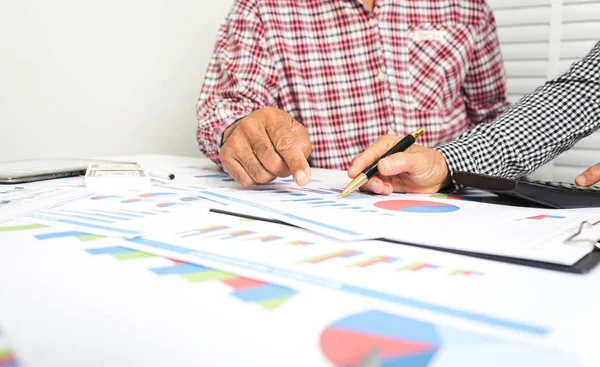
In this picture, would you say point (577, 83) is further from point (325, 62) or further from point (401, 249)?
point (401, 249)

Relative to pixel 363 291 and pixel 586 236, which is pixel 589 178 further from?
pixel 363 291

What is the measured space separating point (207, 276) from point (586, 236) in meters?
0.31

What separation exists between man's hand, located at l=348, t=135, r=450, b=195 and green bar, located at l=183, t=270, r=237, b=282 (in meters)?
0.37

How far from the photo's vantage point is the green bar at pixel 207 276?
34cm

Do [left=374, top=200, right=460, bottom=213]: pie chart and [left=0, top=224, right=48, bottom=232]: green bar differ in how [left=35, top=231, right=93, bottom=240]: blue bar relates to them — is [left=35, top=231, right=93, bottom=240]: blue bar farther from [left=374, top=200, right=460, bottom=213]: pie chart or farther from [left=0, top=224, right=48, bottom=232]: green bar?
[left=374, top=200, right=460, bottom=213]: pie chart

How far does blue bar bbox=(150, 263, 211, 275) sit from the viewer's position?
0.35 meters

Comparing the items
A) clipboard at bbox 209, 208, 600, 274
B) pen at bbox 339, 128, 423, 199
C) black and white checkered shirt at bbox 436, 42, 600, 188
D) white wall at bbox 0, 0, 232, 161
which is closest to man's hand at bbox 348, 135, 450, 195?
pen at bbox 339, 128, 423, 199

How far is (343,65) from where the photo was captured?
1.17 metres

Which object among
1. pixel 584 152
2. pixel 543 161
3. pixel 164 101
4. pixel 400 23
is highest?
pixel 400 23

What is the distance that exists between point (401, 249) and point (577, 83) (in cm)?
67

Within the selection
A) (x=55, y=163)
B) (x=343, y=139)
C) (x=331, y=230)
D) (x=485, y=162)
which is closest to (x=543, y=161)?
(x=485, y=162)

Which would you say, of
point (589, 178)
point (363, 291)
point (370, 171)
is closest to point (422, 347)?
point (363, 291)

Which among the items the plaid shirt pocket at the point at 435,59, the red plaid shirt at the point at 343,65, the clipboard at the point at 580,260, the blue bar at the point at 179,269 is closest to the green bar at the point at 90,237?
the blue bar at the point at 179,269

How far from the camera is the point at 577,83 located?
2.93 ft
